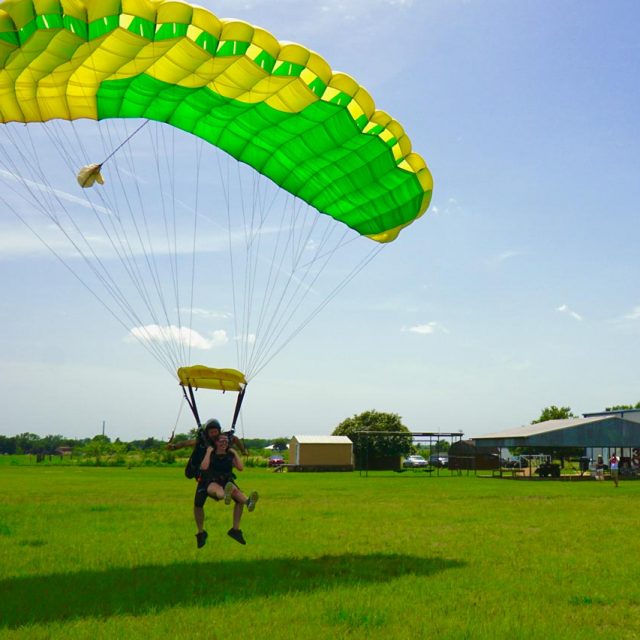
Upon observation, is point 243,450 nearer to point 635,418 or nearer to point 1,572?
point 1,572

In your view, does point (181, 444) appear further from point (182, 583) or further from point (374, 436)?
point (374, 436)

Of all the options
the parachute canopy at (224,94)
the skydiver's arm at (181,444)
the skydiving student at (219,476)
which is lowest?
the skydiving student at (219,476)

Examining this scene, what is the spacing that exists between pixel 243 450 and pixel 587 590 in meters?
5.38

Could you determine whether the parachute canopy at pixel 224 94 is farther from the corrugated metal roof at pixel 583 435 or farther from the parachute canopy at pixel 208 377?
the corrugated metal roof at pixel 583 435

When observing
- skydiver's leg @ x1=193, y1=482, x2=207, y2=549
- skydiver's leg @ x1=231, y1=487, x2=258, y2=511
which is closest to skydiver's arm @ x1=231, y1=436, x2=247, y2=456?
skydiver's leg @ x1=231, y1=487, x2=258, y2=511

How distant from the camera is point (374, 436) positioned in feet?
216

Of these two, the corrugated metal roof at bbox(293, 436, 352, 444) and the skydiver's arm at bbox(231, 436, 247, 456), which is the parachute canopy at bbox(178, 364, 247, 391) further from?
the corrugated metal roof at bbox(293, 436, 352, 444)

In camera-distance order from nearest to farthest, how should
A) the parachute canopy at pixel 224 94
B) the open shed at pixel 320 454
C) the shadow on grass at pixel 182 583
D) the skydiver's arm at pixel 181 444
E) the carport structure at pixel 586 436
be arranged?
the shadow on grass at pixel 182 583 → the parachute canopy at pixel 224 94 → the skydiver's arm at pixel 181 444 → the carport structure at pixel 586 436 → the open shed at pixel 320 454

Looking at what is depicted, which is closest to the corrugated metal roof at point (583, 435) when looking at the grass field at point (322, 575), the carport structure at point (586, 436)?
the carport structure at point (586, 436)

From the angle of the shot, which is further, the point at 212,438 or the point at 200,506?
the point at 200,506

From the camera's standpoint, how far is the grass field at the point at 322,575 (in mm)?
7914

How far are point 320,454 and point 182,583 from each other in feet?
154

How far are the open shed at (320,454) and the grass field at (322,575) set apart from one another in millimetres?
35554

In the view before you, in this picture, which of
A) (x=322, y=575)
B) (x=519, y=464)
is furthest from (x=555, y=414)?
(x=322, y=575)
